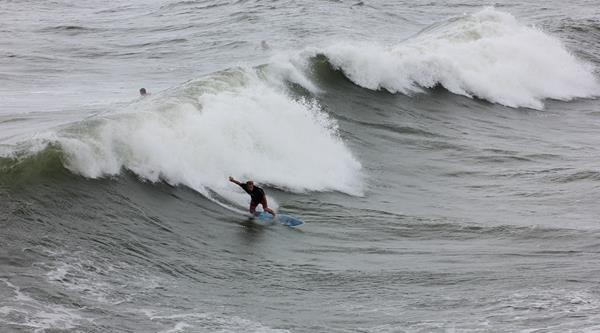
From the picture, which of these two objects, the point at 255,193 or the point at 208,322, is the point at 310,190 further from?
the point at 208,322

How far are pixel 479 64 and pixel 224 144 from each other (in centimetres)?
1424

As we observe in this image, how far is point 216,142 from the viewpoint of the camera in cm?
1490

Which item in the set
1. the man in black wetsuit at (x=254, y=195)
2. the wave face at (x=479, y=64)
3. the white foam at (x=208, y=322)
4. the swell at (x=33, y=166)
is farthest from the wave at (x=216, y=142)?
the wave face at (x=479, y=64)

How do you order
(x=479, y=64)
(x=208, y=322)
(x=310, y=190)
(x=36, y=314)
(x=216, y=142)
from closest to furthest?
(x=36, y=314)
(x=208, y=322)
(x=216, y=142)
(x=310, y=190)
(x=479, y=64)

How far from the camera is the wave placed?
12.5 m

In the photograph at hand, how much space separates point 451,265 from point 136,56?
2188 centimetres

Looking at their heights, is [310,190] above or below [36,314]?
below

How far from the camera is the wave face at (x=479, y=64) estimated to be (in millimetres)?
23688

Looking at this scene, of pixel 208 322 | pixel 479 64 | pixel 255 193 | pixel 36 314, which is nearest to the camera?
pixel 36 314

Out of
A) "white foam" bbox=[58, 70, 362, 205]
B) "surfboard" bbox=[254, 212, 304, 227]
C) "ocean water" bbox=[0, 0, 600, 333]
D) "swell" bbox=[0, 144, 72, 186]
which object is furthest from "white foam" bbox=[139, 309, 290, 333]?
"surfboard" bbox=[254, 212, 304, 227]

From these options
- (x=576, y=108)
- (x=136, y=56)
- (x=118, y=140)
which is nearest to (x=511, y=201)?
(x=118, y=140)

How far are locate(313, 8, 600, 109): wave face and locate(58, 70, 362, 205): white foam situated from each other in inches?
193

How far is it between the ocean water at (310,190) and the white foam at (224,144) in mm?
45

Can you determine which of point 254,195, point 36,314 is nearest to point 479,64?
point 254,195
